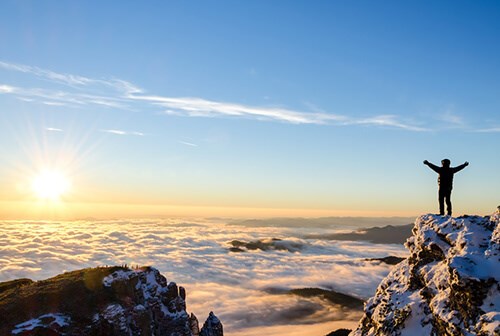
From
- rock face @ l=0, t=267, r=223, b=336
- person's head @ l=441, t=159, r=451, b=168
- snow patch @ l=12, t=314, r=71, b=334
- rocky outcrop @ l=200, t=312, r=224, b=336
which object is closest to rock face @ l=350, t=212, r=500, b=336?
person's head @ l=441, t=159, r=451, b=168

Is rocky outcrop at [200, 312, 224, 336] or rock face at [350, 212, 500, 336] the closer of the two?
rock face at [350, 212, 500, 336]

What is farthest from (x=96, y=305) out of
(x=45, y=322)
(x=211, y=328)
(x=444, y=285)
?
(x=444, y=285)

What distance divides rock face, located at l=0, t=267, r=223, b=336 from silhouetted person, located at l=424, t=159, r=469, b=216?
31.7 m

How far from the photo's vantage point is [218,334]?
204 ft

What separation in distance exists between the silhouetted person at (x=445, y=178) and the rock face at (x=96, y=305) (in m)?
31.7

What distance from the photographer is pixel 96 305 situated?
3681cm

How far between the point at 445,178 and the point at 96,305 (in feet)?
111

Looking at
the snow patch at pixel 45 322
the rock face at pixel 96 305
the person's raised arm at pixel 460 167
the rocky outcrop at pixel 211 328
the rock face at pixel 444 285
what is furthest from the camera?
the rocky outcrop at pixel 211 328

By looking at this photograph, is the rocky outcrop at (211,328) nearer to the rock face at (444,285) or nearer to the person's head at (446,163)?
the rock face at (444,285)

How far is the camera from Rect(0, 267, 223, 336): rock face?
33062 mm

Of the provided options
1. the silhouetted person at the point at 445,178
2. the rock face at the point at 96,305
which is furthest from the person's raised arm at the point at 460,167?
the rock face at the point at 96,305

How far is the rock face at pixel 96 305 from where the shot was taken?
3306 centimetres

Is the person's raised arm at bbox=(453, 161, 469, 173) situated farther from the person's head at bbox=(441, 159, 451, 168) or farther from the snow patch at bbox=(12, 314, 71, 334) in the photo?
the snow patch at bbox=(12, 314, 71, 334)

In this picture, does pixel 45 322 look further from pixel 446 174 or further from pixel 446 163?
pixel 446 163
